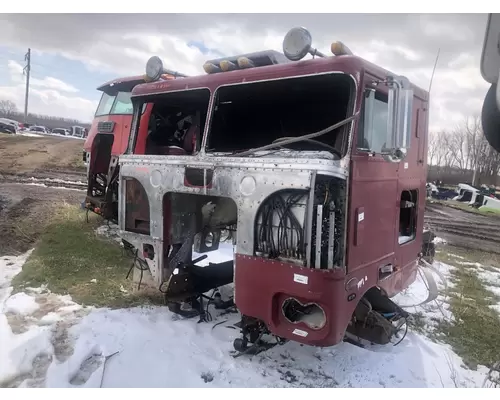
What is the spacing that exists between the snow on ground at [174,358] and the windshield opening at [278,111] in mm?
1693

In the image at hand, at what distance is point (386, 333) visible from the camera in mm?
3303

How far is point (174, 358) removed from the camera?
331cm

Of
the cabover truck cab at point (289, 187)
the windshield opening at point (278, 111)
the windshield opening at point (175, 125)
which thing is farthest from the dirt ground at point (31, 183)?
the windshield opening at point (278, 111)

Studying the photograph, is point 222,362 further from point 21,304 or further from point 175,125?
point 175,125

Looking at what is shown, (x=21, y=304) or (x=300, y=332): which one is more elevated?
(x=300, y=332)

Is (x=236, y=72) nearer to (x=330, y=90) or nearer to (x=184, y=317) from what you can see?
(x=330, y=90)

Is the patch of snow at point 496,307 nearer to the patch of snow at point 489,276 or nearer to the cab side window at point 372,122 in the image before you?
the patch of snow at point 489,276

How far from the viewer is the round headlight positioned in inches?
157

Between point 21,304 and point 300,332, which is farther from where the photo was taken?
point 21,304

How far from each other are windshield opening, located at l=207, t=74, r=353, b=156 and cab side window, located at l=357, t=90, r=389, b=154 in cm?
22

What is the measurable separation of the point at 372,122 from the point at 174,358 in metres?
2.38

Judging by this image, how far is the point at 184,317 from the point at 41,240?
3.43 metres

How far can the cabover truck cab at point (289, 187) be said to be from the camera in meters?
2.82

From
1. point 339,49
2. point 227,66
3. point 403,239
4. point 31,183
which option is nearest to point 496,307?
point 403,239
